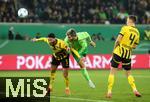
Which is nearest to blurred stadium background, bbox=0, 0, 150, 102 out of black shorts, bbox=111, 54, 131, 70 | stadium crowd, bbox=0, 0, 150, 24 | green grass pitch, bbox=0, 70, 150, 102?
stadium crowd, bbox=0, 0, 150, 24

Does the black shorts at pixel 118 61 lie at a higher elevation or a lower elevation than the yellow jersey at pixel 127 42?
lower

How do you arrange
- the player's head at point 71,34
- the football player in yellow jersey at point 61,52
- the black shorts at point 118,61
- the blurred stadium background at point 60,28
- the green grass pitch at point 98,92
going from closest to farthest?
the green grass pitch at point 98,92 → the black shorts at point 118,61 → the player's head at point 71,34 → the football player in yellow jersey at point 61,52 → the blurred stadium background at point 60,28

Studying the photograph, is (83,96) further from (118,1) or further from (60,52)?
(118,1)

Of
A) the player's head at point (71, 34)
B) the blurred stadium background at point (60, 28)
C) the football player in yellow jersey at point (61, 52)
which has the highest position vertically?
the player's head at point (71, 34)

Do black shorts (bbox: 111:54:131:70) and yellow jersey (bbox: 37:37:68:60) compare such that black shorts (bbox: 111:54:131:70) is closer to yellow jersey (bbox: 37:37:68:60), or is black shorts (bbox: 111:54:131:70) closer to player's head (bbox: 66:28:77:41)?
player's head (bbox: 66:28:77:41)

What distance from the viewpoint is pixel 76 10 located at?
36062 millimetres

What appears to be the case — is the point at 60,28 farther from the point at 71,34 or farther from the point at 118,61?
the point at 118,61

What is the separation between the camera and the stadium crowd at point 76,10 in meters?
34.1

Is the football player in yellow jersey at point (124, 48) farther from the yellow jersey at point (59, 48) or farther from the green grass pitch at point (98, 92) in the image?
the yellow jersey at point (59, 48)

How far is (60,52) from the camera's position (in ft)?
63.7

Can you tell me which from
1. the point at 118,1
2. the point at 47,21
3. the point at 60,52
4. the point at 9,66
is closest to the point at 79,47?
the point at 60,52

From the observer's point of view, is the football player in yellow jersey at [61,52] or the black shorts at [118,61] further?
the football player in yellow jersey at [61,52]

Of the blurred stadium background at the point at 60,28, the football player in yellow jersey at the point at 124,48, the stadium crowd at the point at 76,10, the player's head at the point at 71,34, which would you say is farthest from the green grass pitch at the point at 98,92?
the stadium crowd at the point at 76,10

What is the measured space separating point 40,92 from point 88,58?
52.1 ft
